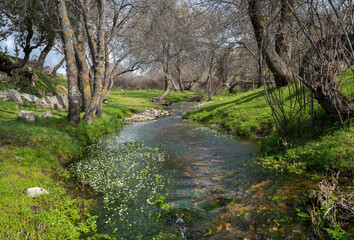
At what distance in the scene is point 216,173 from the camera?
7293 millimetres

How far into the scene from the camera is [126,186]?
259 inches

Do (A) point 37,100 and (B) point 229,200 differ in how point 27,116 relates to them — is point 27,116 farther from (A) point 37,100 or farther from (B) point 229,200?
(B) point 229,200

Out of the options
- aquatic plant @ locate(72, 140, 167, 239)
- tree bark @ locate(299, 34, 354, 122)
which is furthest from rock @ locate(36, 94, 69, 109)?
tree bark @ locate(299, 34, 354, 122)

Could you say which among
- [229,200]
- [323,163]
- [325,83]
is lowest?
[229,200]

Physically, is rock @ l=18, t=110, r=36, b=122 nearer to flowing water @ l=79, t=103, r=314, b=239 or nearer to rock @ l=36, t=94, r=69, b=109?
rock @ l=36, t=94, r=69, b=109

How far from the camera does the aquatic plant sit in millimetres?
4676

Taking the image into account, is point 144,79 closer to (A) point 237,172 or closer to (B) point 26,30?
(B) point 26,30

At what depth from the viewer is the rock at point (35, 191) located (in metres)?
5.11

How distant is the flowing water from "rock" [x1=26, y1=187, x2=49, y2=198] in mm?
1412

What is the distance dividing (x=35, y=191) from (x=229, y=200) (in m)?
4.72

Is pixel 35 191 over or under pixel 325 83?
under

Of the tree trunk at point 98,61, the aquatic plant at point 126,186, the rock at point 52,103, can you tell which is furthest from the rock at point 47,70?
the aquatic plant at point 126,186

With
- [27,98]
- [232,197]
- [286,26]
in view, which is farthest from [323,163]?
[27,98]

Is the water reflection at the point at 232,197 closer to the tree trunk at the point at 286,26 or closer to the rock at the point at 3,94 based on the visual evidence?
the tree trunk at the point at 286,26
